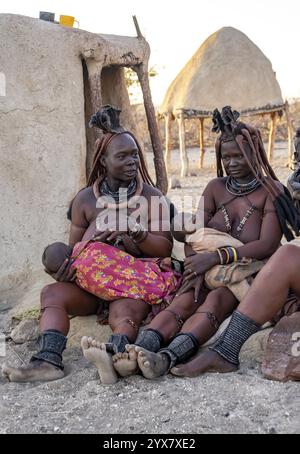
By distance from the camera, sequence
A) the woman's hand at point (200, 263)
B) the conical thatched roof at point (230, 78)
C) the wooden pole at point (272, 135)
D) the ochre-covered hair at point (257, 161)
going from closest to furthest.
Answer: the woman's hand at point (200, 263) → the ochre-covered hair at point (257, 161) → the conical thatched roof at point (230, 78) → the wooden pole at point (272, 135)

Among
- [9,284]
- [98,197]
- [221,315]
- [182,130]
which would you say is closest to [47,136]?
[9,284]

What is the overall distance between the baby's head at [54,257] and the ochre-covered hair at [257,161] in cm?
106

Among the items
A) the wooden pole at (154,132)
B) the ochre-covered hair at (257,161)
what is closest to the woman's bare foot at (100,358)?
the ochre-covered hair at (257,161)

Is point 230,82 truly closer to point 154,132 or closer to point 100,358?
point 154,132

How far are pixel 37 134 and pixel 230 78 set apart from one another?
8727mm

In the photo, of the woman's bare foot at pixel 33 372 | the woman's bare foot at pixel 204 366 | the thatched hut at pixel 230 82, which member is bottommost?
the woman's bare foot at pixel 33 372

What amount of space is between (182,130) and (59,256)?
1059 cm

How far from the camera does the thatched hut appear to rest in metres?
13.6

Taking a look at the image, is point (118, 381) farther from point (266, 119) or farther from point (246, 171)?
point (266, 119)

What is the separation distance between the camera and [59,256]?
3.87 m

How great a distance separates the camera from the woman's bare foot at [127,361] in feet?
10.6

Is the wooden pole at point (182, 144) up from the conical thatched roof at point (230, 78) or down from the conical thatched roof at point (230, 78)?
down

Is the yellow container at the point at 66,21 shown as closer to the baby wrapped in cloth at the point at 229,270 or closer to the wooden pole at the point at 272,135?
the baby wrapped in cloth at the point at 229,270

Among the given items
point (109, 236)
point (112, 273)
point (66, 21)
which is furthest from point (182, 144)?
point (112, 273)
